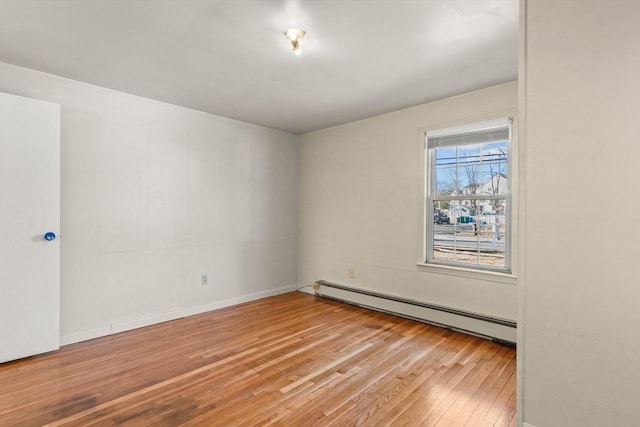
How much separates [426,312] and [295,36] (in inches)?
122

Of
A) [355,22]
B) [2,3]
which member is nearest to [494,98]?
[355,22]

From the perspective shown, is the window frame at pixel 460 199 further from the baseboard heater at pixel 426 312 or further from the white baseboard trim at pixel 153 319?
the white baseboard trim at pixel 153 319

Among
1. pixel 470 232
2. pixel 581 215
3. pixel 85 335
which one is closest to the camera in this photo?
pixel 581 215

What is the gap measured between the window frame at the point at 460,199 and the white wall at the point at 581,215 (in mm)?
1586

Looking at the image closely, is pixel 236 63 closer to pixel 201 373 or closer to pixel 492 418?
pixel 201 373

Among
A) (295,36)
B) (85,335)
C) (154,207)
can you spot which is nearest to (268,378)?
(85,335)

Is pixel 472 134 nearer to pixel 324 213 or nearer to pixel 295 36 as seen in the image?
pixel 295 36

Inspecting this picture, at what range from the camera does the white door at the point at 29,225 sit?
2.69 m

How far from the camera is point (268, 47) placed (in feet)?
8.24

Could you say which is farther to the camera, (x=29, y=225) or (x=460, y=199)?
(x=460, y=199)

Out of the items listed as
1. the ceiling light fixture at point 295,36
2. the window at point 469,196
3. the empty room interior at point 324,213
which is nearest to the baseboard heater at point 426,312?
the empty room interior at point 324,213

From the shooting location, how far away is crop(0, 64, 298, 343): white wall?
10.5 ft

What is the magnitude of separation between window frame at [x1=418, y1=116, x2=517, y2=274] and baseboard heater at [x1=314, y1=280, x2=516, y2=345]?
0.44m

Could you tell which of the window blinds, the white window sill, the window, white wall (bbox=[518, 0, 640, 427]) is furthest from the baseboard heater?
the window blinds
